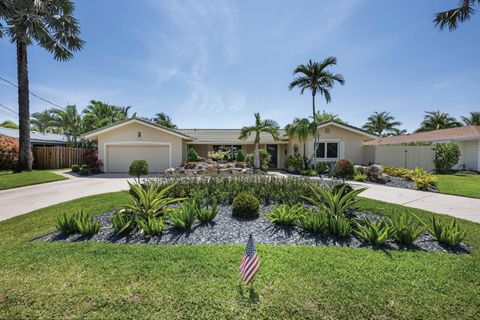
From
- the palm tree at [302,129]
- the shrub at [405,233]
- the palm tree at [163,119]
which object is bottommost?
the shrub at [405,233]

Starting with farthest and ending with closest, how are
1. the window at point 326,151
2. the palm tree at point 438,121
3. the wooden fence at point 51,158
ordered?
the palm tree at point 438,121 → the wooden fence at point 51,158 → the window at point 326,151

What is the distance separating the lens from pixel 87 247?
3.85 meters

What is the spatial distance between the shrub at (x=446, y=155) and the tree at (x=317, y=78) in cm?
872

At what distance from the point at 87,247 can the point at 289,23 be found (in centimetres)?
1041

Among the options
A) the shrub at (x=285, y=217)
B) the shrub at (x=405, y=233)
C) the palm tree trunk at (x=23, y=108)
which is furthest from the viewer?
the palm tree trunk at (x=23, y=108)

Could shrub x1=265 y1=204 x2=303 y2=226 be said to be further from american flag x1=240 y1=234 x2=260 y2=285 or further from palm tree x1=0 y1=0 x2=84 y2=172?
palm tree x1=0 y1=0 x2=84 y2=172

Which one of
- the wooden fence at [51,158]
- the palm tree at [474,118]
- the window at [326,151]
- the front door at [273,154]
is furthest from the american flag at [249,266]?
the palm tree at [474,118]

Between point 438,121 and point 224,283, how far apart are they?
43326 mm

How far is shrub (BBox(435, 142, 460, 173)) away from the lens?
15102mm

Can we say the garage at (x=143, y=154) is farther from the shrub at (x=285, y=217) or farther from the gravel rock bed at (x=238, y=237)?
the shrub at (x=285, y=217)

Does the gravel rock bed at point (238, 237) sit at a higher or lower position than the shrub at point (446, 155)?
lower

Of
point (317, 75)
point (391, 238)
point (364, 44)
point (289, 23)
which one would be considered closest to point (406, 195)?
point (391, 238)

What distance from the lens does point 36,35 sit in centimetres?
1266

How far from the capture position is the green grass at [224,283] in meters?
2.32
